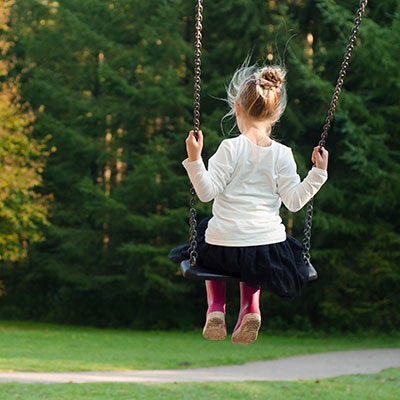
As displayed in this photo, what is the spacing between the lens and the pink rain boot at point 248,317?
10.4 feet

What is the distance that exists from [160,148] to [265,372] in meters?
5.94

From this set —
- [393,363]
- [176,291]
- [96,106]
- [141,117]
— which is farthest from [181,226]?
[393,363]

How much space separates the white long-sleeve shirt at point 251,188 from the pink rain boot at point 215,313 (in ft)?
0.84

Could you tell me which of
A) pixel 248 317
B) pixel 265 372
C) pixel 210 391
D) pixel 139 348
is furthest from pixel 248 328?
pixel 139 348

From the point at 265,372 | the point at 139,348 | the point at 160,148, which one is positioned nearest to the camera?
the point at 265,372

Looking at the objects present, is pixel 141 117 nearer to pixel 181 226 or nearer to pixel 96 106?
pixel 96 106

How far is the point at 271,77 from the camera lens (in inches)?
123

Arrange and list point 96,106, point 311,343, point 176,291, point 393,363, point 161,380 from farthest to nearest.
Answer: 1. point 96,106
2. point 176,291
3. point 311,343
4. point 393,363
5. point 161,380

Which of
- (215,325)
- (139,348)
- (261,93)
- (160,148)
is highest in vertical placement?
(160,148)

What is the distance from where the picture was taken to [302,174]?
12.8m

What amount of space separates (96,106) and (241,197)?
14634 millimetres

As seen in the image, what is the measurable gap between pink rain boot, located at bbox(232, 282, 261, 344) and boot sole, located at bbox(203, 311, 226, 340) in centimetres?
7

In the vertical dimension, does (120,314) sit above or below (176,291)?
below

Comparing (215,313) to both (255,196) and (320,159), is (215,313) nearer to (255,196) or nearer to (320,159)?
(255,196)
